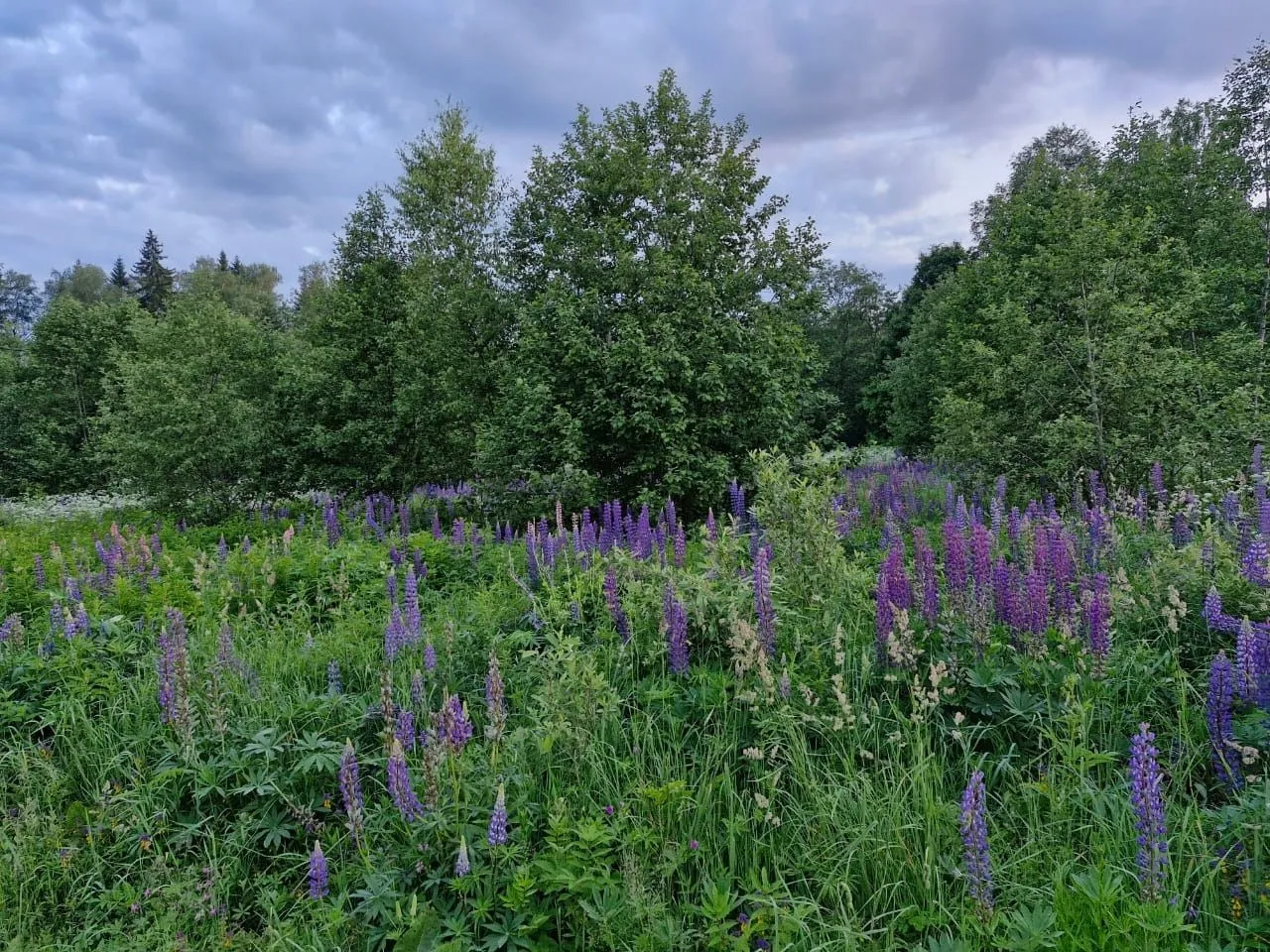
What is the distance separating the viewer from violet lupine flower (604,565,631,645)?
12.5 ft

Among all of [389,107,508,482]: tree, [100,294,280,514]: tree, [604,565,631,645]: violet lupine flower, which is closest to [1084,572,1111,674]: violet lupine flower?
[604,565,631,645]: violet lupine flower

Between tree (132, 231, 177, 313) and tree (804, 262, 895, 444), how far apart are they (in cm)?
4812

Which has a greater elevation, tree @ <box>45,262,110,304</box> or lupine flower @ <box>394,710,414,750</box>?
tree @ <box>45,262,110,304</box>

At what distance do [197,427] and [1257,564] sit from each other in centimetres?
1258

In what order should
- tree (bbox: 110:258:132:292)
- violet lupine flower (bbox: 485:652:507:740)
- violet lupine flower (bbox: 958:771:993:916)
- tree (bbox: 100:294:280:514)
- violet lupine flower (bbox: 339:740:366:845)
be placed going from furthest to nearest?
1. tree (bbox: 110:258:132:292)
2. tree (bbox: 100:294:280:514)
3. violet lupine flower (bbox: 485:652:507:740)
4. violet lupine flower (bbox: 339:740:366:845)
5. violet lupine flower (bbox: 958:771:993:916)

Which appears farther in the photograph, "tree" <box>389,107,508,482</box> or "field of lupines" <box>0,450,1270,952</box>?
"tree" <box>389,107,508,482</box>

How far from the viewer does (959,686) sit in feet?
10.1

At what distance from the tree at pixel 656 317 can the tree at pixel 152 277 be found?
184 feet

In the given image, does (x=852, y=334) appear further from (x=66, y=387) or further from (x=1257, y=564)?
(x=1257, y=564)

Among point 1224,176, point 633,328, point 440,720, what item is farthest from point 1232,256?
point 440,720

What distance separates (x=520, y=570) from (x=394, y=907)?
327cm

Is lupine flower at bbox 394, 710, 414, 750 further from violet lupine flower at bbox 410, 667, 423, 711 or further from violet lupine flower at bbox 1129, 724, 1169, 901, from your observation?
violet lupine flower at bbox 1129, 724, 1169, 901

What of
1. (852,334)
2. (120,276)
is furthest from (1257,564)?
(120,276)

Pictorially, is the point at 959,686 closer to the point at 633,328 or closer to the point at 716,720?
the point at 716,720
